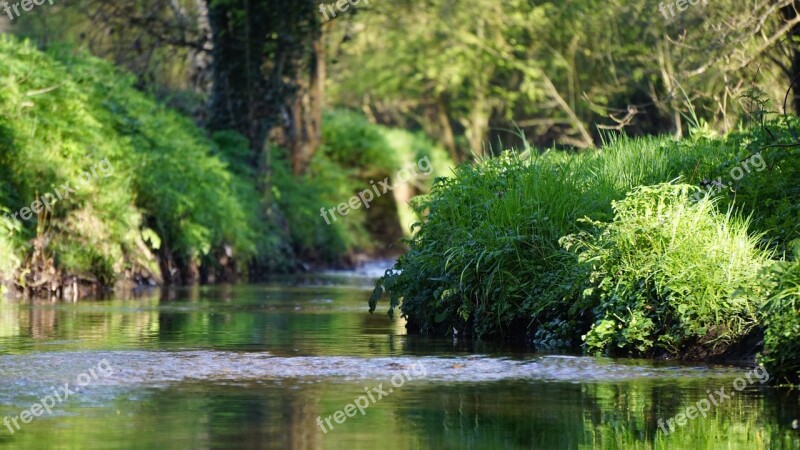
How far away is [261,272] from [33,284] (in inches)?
303

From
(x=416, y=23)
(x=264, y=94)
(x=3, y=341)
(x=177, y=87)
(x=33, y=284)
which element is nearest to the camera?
(x=3, y=341)

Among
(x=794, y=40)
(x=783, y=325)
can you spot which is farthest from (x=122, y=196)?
(x=783, y=325)

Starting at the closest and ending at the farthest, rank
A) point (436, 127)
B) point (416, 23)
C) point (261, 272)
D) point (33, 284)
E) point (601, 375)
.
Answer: point (601, 375) < point (33, 284) < point (261, 272) < point (416, 23) < point (436, 127)

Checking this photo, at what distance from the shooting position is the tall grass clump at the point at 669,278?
33.6ft

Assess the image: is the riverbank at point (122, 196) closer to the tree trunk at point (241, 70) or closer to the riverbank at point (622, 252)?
the tree trunk at point (241, 70)

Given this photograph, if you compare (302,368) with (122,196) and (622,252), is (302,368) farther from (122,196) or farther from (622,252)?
(122,196)

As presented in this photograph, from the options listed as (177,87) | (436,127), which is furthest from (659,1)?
(436,127)

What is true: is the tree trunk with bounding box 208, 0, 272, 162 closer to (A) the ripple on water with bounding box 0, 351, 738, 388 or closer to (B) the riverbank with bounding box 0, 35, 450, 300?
(B) the riverbank with bounding box 0, 35, 450, 300

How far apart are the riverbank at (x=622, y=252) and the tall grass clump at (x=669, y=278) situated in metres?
0.01

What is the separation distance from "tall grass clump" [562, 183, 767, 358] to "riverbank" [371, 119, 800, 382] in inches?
0.5

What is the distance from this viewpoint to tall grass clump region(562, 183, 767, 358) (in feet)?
33.6

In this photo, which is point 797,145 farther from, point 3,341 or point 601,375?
point 3,341

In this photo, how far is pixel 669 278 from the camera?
1052 cm

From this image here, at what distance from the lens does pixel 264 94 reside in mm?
26969
